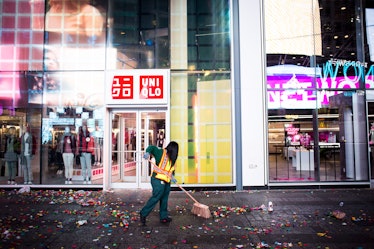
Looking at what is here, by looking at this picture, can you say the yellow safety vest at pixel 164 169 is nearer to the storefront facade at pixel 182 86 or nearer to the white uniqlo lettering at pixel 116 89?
the storefront facade at pixel 182 86

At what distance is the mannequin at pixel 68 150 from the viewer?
9680 mm

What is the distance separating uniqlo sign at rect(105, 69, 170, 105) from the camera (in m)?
9.45

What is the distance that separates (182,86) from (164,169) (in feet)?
14.0

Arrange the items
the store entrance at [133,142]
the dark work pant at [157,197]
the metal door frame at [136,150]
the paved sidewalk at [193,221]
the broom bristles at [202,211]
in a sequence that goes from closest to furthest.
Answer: the paved sidewalk at [193,221] → the dark work pant at [157,197] → the broom bristles at [202,211] → the metal door frame at [136,150] → the store entrance at [133,142]

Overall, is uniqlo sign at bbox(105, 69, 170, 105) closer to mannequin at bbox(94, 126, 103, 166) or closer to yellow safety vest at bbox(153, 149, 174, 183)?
mannequin at bbox(94, 126, 103, 166)

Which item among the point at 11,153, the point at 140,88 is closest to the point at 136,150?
the point at 140,88

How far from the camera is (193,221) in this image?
6.13 meters

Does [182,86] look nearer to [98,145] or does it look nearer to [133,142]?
[133,142]

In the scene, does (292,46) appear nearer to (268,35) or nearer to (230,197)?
(268,35)

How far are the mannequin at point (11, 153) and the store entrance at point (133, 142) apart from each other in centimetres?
313

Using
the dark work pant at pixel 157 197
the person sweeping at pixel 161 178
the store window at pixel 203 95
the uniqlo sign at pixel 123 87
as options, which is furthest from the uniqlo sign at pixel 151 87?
the dark work pant at pixel 157 197

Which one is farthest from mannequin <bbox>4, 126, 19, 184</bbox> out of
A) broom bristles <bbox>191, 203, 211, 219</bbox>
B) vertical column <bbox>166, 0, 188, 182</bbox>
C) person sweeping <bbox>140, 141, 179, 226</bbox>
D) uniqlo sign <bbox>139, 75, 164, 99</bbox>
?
broom bristles <bbox>191, 203, 211, 219</bbox>

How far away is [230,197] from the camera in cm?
834

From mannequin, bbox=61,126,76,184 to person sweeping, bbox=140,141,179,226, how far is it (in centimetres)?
478
